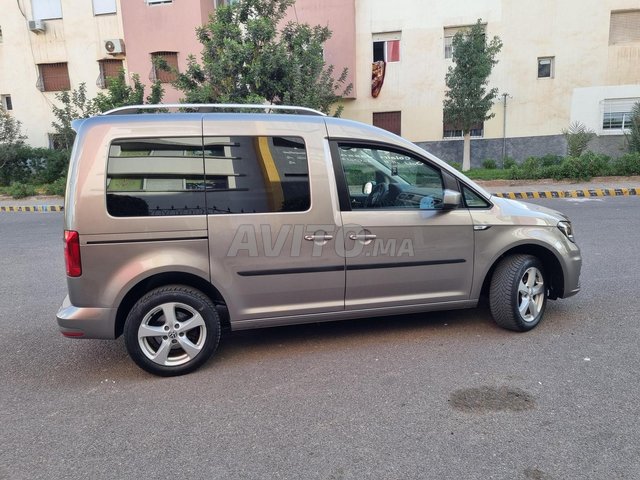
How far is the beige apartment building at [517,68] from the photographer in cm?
1992

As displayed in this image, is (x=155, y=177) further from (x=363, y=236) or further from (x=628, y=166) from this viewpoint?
(x=628, y=166)

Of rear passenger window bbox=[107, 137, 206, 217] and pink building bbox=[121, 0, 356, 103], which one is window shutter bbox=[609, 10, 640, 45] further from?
rear passenger window bbox=[107, 137, 206, 217]

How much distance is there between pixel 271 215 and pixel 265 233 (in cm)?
15

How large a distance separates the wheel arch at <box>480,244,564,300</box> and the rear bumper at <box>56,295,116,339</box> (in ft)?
10.5

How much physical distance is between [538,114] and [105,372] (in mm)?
21177

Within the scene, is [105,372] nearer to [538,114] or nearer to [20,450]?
[20,450]

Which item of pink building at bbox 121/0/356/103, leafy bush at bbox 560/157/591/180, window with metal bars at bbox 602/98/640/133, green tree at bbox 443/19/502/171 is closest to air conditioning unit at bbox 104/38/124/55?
pink building at bbox 121/0/356/103

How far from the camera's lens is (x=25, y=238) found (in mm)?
10664

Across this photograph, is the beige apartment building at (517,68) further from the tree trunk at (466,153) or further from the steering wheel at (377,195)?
the steering wheel at (377,195)

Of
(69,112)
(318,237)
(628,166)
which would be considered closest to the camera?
(318,237)

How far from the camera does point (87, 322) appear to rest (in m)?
3.69

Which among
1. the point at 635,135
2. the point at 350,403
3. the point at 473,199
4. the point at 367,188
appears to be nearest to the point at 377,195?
the point at 367,188

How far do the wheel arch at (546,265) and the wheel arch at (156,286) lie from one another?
96.0 inches

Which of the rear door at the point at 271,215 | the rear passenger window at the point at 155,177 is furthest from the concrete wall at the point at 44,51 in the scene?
the rear door at the point at 271,215
